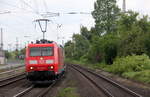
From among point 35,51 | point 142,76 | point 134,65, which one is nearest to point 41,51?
point 35,51

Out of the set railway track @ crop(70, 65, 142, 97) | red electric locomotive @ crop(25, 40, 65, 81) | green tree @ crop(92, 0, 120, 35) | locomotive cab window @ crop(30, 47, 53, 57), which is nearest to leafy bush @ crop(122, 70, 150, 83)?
railway track @ crop(70, 65, 142, 97)

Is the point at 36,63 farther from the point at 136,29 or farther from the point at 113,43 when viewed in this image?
the point at 113,43

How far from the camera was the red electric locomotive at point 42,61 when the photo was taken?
59.2 feet

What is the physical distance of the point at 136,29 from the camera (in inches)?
1287

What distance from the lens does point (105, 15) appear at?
60.2 metres

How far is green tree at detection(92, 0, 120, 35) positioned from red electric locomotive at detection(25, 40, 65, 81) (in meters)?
40.3

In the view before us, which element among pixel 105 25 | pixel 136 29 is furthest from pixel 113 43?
pixel 105 25

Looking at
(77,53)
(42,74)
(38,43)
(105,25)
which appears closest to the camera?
(42,74)

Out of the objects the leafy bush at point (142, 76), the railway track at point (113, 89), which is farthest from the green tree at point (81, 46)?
the railway track at point (113, 89)

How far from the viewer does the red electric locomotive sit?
1805cm

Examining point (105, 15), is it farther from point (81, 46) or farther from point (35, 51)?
point (35, 51)

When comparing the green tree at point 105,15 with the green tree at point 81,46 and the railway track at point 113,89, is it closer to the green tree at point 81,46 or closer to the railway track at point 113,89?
the green tree at point 81,46

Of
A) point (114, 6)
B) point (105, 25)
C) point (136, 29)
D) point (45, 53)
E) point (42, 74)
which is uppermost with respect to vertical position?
point (114, 6)

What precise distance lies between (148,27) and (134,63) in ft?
28.6
